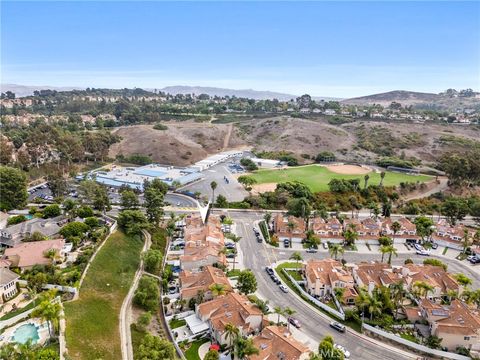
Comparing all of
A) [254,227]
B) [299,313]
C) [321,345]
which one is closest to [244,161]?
[254,227]

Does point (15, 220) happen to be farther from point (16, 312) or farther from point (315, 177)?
point (315, 177)

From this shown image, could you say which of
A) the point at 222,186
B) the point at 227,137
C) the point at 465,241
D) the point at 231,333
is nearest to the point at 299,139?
the point at 227,137

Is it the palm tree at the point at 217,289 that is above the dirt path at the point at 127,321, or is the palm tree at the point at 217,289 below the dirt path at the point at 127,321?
above

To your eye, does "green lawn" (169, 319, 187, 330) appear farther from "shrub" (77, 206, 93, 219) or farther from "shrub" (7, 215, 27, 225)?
"shrub" (7, 215, 27, 225)

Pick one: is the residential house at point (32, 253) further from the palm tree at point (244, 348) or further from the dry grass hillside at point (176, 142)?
the dry grass hillside at point (176, 142)

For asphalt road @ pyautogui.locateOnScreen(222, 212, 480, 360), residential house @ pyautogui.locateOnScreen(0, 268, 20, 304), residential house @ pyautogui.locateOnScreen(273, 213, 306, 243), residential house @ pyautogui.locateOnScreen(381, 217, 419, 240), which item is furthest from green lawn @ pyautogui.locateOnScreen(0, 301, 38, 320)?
residential house @ pyautogui.locateOnScreen(381, 217, 419, 240)

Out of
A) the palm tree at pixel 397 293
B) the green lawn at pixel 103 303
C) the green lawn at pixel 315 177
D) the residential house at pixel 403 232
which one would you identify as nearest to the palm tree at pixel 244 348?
the green lawn at pixel 103 303
